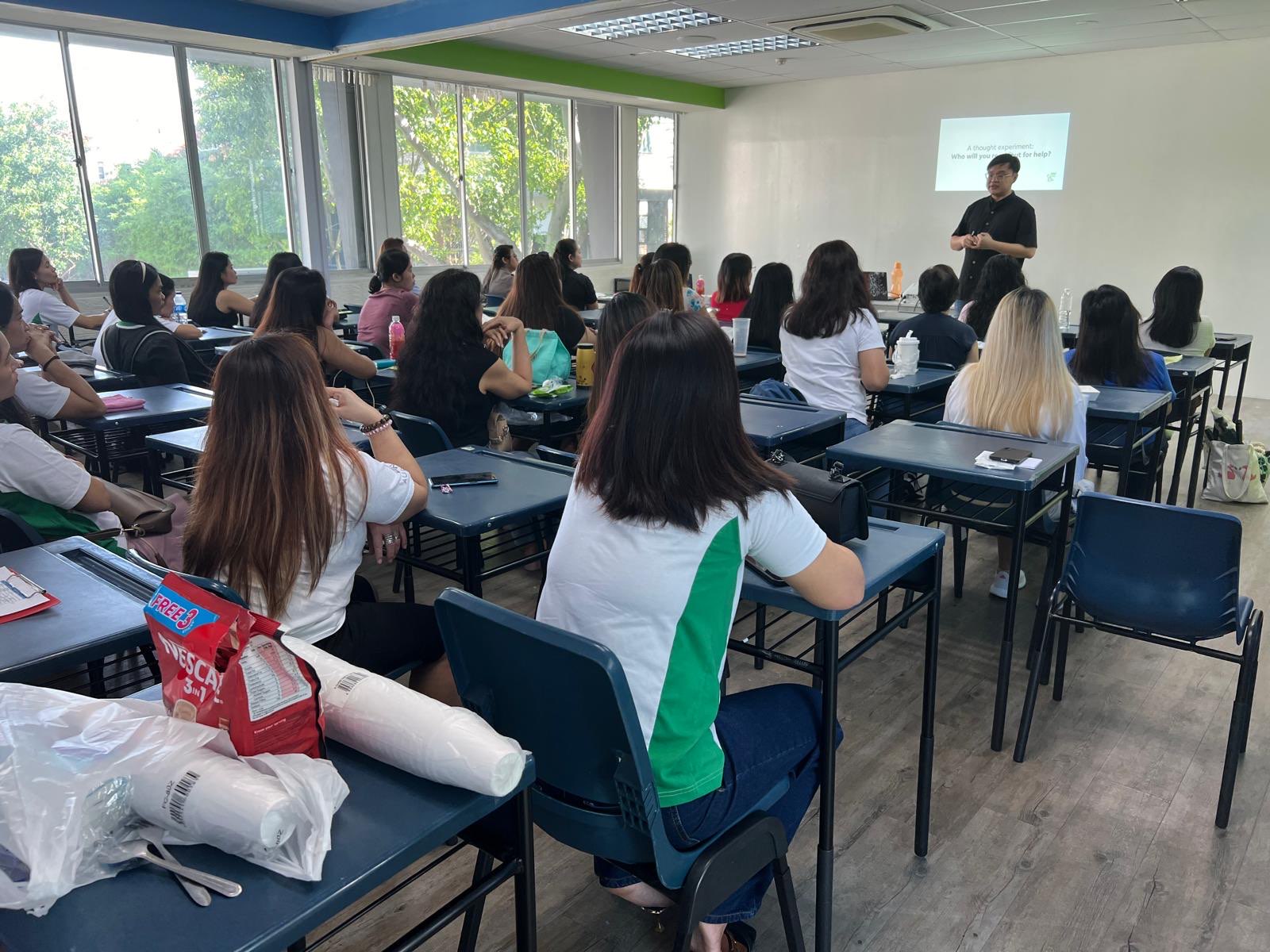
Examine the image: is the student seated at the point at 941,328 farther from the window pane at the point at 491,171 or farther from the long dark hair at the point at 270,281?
the window pane at the point at 491,171

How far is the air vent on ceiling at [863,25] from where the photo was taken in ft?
20.2

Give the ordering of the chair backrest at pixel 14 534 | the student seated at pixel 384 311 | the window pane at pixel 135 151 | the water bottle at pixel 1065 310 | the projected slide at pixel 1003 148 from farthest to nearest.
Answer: the projected slide at pixel 1003 148
the window pane at pixel 135 151
the water bottle at pixel 1065 310
the student seated at pixel 384 311
the chair backrest at pixel 14 534

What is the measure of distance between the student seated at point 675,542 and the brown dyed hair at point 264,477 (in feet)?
1.77

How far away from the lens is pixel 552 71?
27.6 feet

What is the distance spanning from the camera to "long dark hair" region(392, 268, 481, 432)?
10.5 feet

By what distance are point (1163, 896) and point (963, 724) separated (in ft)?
2.31

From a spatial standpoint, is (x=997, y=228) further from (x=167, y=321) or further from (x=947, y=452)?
(x=167, y=321)

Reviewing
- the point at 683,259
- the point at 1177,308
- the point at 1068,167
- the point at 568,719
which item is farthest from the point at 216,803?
the point at 1068,167

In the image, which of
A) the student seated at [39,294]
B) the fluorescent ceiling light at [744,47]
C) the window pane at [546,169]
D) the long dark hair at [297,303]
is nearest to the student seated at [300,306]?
the long dark hair at [297,303]

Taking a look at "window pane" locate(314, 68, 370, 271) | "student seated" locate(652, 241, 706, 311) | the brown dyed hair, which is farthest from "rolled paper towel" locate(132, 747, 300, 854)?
"window pane" locate(314, 68, 370, 271)

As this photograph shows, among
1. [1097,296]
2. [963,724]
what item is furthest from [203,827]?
[1097,296]

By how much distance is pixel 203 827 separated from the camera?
857 mm

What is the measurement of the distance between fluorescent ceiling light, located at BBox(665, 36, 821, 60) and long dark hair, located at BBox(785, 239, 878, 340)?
4499 millimetres

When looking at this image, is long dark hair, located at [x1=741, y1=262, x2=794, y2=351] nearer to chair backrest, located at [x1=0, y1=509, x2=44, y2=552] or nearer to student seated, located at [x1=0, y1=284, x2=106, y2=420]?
student seated, located at [x1=0, y1=284, x2=106, y2=420]
